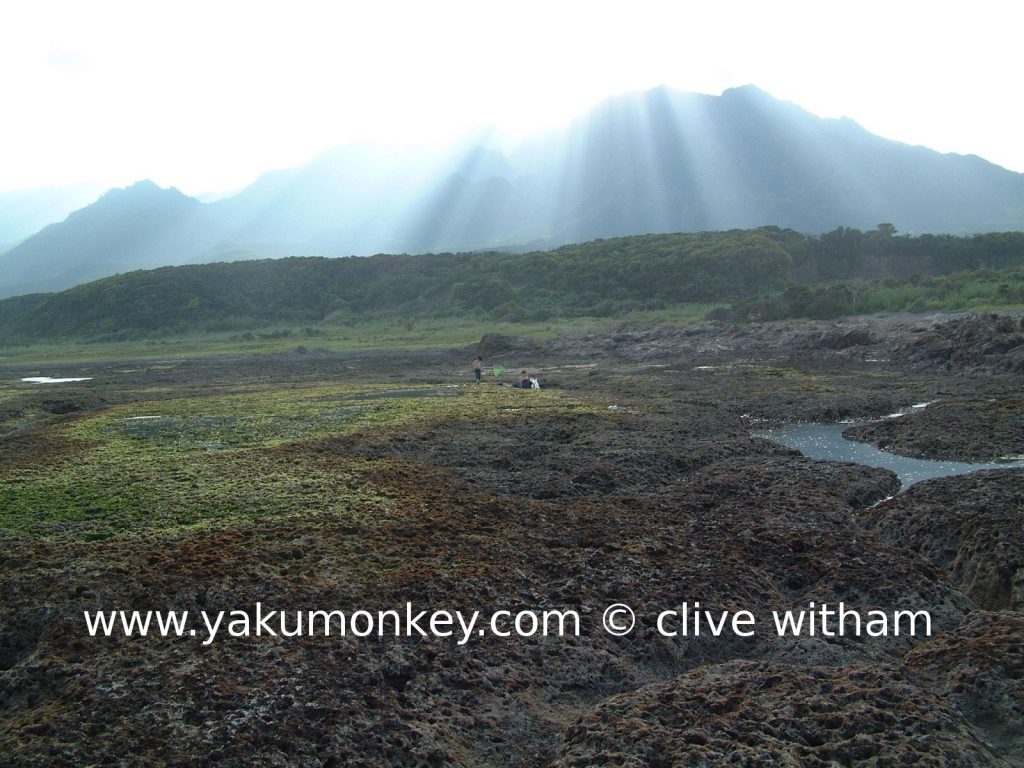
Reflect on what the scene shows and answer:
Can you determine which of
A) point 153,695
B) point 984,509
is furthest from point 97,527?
point 984,509

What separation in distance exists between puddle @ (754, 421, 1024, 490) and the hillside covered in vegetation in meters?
41.0

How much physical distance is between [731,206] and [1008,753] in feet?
501

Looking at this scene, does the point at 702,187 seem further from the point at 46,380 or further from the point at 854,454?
the point at 854,454

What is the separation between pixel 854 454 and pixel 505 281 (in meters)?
57.5

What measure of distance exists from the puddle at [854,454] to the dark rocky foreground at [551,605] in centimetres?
64

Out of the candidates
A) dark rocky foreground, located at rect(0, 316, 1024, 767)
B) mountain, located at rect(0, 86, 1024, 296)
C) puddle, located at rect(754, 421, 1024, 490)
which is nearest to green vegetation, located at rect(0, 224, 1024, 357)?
puddle, located at rect(754, 421, 1024, 490)

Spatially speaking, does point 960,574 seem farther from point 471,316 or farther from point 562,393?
point 471,316

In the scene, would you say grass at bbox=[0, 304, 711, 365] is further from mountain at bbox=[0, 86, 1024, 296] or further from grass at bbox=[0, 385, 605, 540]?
mountain at bbox=[0, 86, 1024, 296]

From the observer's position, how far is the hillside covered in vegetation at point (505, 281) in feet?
208

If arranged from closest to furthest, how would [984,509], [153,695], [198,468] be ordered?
[153,695], [984,509], [198,468]

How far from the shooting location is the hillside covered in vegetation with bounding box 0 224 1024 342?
208 feet

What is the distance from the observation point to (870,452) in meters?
14.5

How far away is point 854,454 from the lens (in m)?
14.4

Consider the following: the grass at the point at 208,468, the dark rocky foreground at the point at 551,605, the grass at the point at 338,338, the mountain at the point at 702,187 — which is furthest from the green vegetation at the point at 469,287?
the mountain at the point at 702,187
